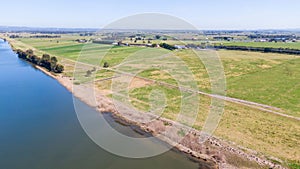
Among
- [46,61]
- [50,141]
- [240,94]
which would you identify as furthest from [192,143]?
[46,61]

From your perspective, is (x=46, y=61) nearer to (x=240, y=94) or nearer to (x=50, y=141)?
(x=50, y=141)

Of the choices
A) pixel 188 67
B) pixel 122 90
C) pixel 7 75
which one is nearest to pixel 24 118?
pixel 122 90

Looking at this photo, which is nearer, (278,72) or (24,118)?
(24,118)

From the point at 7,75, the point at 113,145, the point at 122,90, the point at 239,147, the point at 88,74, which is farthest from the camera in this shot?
the point at 7,75

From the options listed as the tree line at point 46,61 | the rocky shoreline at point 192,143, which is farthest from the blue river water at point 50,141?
the tree line at point 46,61

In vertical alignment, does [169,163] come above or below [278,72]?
below

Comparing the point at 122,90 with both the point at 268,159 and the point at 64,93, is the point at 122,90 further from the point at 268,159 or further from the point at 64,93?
the point at 268,159

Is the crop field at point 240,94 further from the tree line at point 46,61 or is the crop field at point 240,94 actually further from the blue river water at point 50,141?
the blue river water at point 50,141

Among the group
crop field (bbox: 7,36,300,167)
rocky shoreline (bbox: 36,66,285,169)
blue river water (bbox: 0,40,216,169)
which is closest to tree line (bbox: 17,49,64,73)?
crop field (bbox: 7,36,300,167)
